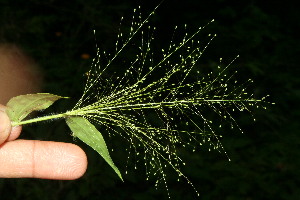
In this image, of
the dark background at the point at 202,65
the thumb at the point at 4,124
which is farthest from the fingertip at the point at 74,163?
the dark background at the point at 202,65

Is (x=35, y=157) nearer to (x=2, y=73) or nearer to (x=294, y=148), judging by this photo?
(x=2, y=73)

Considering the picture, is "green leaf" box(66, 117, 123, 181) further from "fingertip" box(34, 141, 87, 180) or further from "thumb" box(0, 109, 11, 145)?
"fingertip" box(34, 141, 87, 180)

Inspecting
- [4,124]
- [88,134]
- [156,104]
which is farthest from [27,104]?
[156,104]

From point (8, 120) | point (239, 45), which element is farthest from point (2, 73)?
point (239, 45)

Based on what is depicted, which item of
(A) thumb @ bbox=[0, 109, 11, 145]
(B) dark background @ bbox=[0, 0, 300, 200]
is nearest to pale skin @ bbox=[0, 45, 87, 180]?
(A) thumb @ bbox=[0, 109, 11, 145]

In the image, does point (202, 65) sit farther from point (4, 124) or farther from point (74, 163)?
point (4, 124)
